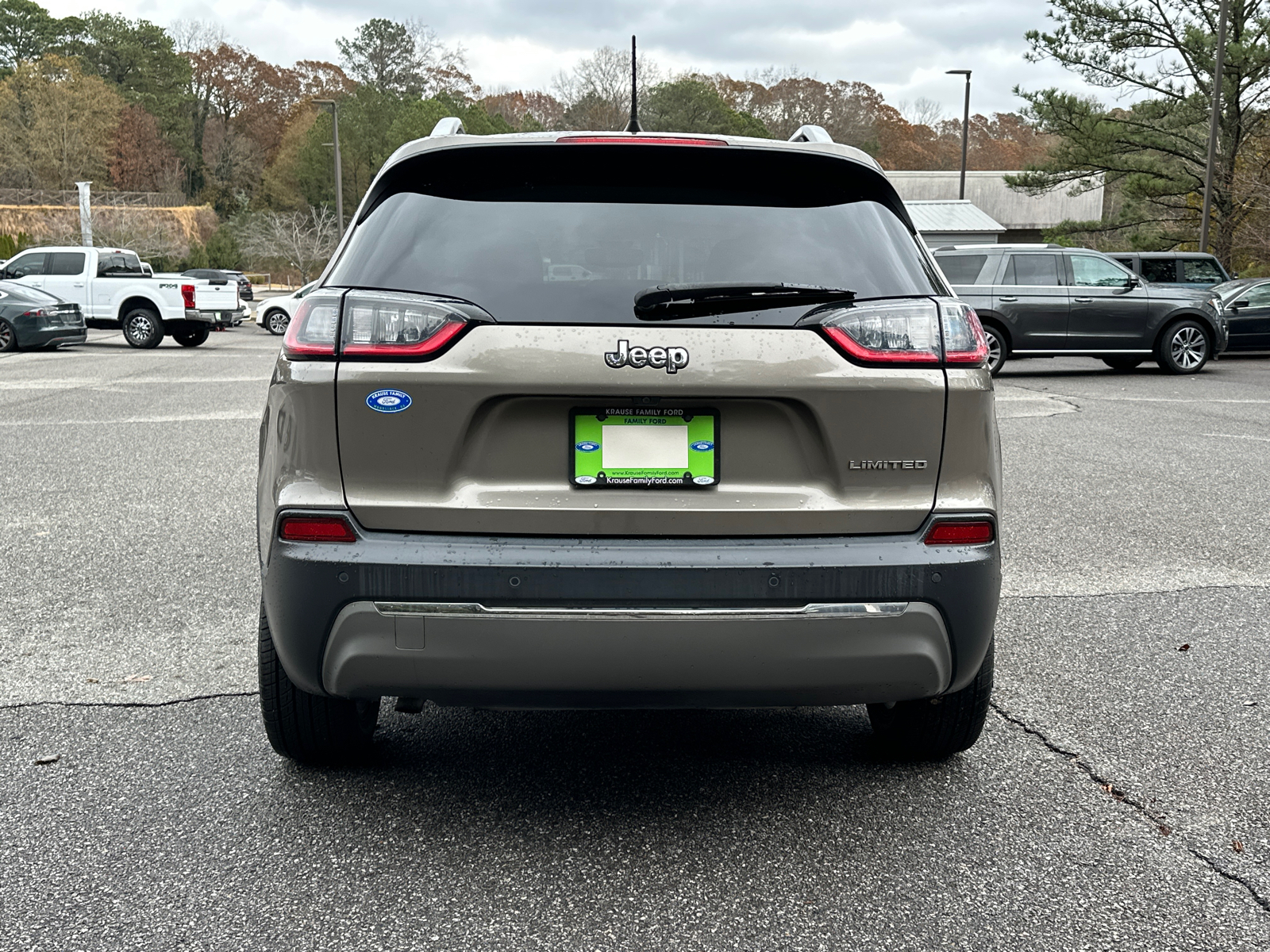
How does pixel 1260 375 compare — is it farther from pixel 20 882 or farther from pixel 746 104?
pixel 746 104

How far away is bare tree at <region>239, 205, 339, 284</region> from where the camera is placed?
179 ft

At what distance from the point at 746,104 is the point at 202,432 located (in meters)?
85.4

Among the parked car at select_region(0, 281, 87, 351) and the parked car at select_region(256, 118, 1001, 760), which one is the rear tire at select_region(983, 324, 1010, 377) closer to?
the parked car at select_region(256, 118, 1001, 760)

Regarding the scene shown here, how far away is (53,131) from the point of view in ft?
249

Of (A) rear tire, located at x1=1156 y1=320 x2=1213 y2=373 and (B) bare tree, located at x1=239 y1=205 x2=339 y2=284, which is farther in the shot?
(B) bare tree, located at x1=239 y1=205 x2=339 y2=284

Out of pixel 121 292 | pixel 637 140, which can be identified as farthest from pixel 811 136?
pixel 121 292

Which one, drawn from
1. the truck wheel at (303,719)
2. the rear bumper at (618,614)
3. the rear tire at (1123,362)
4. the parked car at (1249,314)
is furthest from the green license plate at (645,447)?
the parked car at (1249,314)

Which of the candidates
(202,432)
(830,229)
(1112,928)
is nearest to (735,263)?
(830,229)

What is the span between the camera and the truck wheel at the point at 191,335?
24078 mm

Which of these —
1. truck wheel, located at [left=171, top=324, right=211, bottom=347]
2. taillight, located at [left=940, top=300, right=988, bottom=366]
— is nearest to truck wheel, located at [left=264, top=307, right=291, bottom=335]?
truck wheel, located at [left=171, top=324, right=211, bottom=347]

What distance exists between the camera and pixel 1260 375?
18531mm

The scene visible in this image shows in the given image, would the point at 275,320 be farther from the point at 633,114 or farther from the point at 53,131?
the point at 53,131

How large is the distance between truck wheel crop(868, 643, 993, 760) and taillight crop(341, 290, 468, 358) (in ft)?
5.44

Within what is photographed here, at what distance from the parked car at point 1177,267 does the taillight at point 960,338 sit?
2190 centimetres
